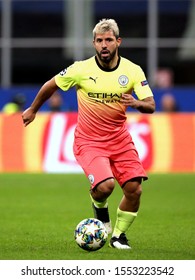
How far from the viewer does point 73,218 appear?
595 inches

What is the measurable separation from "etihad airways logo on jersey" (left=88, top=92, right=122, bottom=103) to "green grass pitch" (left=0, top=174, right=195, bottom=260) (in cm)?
161

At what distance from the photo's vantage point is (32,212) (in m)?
15.9

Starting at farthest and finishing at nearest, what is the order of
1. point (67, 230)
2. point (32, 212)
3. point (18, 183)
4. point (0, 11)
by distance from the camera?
1. point (0, 11)
2. point (18, 183)
3. point (32, 212)
4. point (67, 230)

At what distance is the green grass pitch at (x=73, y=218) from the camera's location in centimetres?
1115

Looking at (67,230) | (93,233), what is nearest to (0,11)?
(67,230)

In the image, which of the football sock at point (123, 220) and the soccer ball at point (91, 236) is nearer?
the soccer ball at point (91, 236)

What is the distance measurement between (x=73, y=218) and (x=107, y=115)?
3752 millimetres

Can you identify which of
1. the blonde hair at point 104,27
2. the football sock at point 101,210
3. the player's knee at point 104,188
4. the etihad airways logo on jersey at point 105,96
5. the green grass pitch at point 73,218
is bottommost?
the green grass pitch at point 73,218

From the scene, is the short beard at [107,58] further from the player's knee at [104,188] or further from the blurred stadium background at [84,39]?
Answer: the blurred stadium background at [84,39]

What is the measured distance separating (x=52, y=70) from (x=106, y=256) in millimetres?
23938

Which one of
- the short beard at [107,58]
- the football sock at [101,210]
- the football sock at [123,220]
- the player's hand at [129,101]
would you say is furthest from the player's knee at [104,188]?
the short beard at [107,58]

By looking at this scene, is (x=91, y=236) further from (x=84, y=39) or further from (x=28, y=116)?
(x=84, y=39)

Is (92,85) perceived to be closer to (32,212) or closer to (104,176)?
(104,176)

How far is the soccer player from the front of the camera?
11.4m
